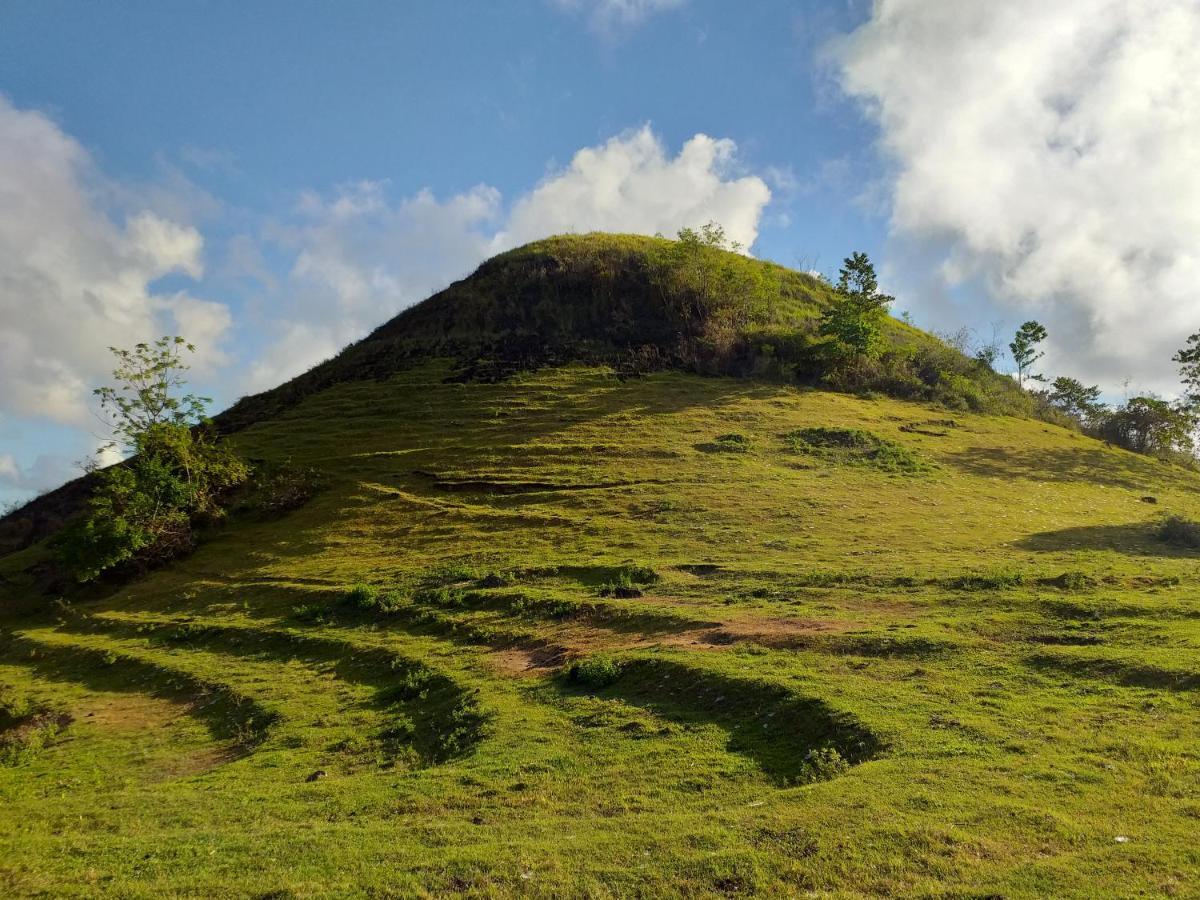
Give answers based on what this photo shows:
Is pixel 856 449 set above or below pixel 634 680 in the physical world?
above

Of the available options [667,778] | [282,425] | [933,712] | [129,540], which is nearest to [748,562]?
[933,712]

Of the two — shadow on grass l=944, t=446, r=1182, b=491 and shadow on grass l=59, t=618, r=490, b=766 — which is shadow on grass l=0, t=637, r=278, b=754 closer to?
shadow on grass l=59, t=618, r=490, b=766

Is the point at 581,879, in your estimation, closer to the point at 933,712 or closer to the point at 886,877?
the point at 886,877

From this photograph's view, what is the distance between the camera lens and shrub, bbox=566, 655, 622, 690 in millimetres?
15320

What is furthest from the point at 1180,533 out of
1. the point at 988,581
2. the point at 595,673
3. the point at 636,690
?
the point at 595,673

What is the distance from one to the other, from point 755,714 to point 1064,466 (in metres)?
34.6

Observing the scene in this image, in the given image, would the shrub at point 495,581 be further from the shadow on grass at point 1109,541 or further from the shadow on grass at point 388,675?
the shadow on grass at point 1109,541

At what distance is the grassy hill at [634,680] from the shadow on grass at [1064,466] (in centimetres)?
32

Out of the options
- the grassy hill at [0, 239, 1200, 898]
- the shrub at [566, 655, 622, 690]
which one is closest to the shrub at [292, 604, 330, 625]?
the grassy hill at [0, 239, 1200, 898]

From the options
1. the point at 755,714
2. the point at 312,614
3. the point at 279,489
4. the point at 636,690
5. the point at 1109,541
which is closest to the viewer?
the point at 755,714

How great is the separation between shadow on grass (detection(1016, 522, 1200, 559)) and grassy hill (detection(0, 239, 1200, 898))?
0.78 feet

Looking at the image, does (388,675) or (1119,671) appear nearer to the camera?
(1119,671)

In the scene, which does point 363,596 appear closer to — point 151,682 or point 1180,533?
point 151,682

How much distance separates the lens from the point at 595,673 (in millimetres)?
15469
